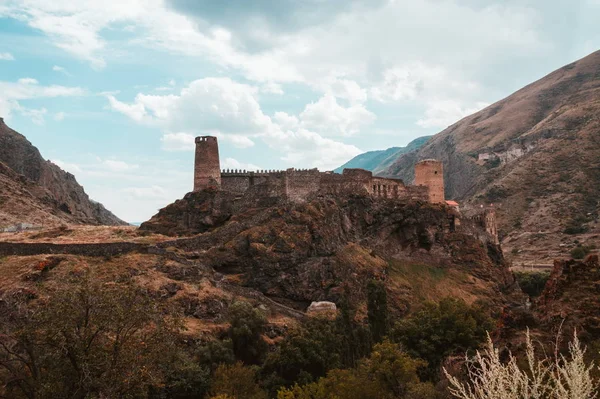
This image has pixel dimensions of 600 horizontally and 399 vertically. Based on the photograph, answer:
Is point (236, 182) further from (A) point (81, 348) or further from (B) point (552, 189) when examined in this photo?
(B) point (552, 189)

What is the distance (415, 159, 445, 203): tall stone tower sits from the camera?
75.1m

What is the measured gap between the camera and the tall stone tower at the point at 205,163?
57.0 meters

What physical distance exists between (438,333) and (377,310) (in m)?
5.32

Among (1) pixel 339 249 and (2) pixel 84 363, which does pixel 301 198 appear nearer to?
(1) pixel 339 249

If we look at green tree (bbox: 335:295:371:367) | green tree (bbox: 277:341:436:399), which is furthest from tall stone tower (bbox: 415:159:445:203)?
green tree (bbox: 277:341:436:399)

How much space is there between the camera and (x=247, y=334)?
3694 cm

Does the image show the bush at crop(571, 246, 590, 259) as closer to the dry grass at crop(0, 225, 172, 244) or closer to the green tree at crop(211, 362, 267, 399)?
the dry grass at crop(0, 225, 172, 244)

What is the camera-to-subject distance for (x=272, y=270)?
157 feet

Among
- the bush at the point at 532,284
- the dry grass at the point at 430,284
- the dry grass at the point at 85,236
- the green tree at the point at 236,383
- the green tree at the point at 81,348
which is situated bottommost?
the bush at the point at 532,284

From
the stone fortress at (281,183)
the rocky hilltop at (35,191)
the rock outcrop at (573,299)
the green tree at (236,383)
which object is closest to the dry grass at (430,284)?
the stone fortress at (281,183)

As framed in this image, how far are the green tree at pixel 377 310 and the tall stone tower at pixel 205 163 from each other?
2246 cm

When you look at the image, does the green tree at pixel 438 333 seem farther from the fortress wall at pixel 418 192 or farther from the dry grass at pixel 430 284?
the fortress wall at pixel 418 192

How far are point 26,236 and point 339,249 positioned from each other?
110ft

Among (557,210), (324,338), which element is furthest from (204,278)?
(557,210)
